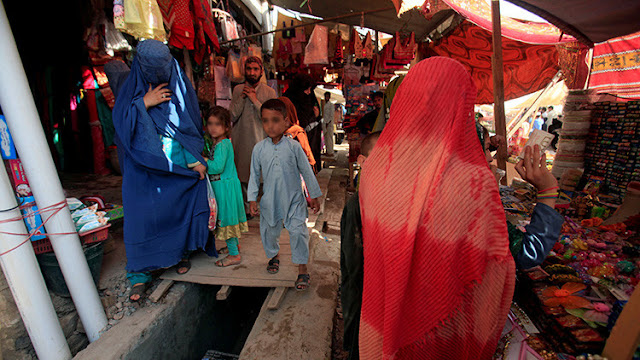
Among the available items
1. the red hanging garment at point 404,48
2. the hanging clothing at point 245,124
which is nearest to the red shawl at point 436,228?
the hanging clothing at point 245,124

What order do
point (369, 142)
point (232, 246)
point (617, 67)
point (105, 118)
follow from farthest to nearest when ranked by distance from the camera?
1. point (105, 118)
2. point (617, 67)
3. point (232, 246)
4. point (369, 142)

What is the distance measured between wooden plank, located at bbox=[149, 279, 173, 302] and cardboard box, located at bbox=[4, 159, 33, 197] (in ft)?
3.97

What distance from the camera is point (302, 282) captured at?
2.65 m

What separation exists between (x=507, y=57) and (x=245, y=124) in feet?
16.4

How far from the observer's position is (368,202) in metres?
1.13

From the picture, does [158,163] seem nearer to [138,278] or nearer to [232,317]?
[138,278]

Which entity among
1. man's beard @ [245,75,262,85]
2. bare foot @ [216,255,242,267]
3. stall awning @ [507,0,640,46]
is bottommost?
bare foot @ [216,255,242,267]

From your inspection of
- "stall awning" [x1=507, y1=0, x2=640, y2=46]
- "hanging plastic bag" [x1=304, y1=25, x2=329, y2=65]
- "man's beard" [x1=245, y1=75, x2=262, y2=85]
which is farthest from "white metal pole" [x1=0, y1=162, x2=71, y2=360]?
"hanging plastic bag" [x1=304, y1=25, x2=329, y2=65]

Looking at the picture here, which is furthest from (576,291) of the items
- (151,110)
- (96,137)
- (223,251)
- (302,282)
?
(96,137)

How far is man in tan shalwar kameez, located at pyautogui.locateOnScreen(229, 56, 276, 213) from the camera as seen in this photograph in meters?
3.80

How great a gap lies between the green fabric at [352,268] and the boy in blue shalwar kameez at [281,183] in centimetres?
124

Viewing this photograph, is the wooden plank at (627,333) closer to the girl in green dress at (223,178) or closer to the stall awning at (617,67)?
the girl in green dress at (223,178)

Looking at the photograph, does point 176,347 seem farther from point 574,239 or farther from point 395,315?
point 574,239

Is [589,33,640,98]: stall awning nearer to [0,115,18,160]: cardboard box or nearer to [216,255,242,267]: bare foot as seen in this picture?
[216,255,242,267]: bare foot
